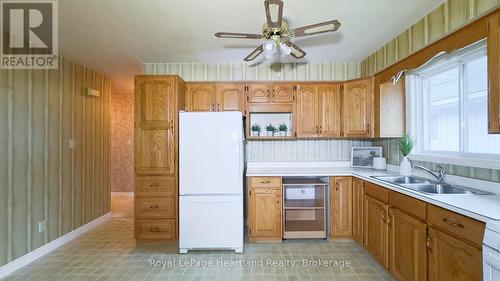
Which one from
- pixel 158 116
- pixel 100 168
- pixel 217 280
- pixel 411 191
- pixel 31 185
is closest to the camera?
pixel 411 191

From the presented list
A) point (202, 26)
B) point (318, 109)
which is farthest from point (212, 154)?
point (318, 109)

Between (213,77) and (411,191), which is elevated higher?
(213,77)

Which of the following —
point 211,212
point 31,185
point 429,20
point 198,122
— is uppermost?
point 429,20

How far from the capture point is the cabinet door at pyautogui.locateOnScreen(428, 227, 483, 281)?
4.06 feet

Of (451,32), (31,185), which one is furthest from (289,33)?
(31,185)

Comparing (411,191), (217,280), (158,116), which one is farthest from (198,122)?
(411,191)

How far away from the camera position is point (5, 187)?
2232 millimetres

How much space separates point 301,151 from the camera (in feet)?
11.4

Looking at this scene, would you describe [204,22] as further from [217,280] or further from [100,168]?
[100,168]

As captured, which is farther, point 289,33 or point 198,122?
point 198,122

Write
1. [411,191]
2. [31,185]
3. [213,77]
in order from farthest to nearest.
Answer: [213,77]
[31,185]
[411,191]

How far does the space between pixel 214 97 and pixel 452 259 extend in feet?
9.27

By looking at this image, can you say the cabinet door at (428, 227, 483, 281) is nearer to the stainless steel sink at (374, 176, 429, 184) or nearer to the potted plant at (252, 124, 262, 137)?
the stainless steel sink at (374, 176, 429, 184)

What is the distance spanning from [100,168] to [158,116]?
1.74 m
